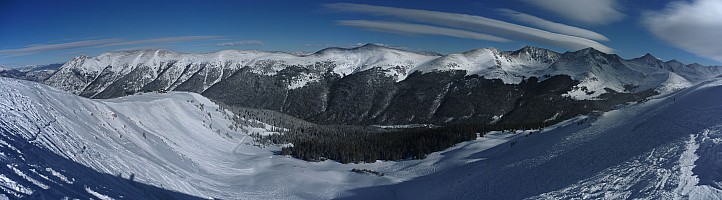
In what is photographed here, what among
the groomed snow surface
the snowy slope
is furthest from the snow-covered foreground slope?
the snowy slope

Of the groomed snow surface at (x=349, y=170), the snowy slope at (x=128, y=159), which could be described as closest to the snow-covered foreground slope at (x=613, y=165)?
the groomed snow surface at (x=349, y=170)

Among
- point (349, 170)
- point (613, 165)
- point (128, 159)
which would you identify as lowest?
point (349, 170)

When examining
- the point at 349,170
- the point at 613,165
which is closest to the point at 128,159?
the point at 613,165

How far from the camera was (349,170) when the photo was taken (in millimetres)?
85125

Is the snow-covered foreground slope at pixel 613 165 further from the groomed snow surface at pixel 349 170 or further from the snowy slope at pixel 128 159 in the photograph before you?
the snowy slope at pixel 128 159

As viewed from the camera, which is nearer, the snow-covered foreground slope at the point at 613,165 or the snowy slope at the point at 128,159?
the snowy slope at the point at 128,159

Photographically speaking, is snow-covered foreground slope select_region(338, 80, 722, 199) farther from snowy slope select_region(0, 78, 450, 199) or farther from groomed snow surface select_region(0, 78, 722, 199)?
snowy slope select_region(0, 78, 450, 199)

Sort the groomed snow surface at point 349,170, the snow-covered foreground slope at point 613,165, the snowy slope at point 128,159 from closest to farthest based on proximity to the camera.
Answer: the snowy slope at point 128,159
the groomed snow surface at point 349,170
the snow-covered foreground slope at point 613,165

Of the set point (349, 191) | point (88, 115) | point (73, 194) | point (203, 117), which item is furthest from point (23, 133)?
point (203, 117)

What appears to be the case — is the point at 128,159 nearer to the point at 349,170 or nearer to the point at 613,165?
the point at 613,165

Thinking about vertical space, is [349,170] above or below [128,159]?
below

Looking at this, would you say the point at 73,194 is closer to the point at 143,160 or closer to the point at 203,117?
the point at 143,160

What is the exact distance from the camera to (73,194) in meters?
24.5

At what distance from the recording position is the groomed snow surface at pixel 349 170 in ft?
90.9
